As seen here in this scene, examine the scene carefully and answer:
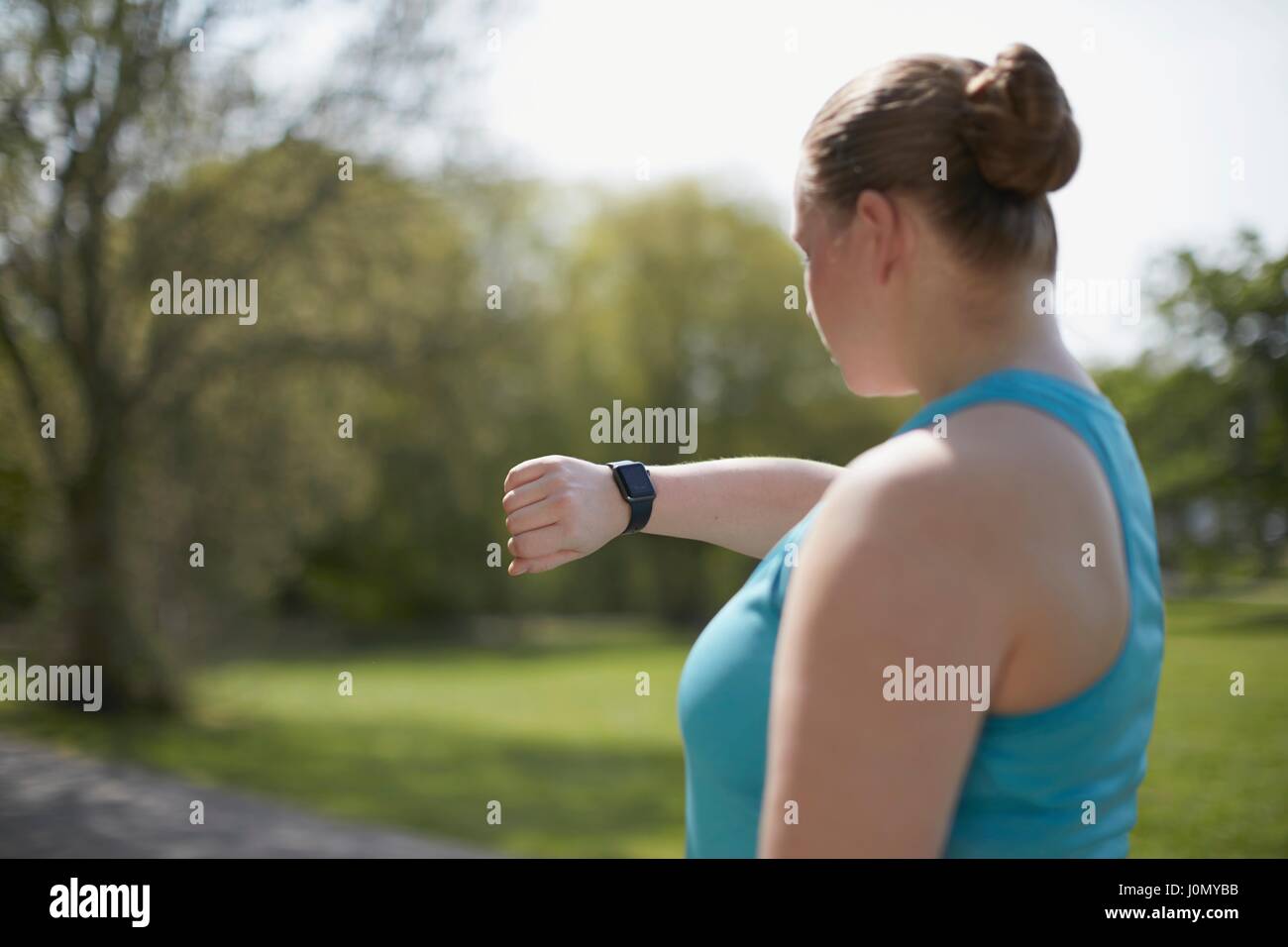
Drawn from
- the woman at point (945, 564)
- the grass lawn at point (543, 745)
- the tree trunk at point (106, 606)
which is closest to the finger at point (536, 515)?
the woman at point (945, 564)

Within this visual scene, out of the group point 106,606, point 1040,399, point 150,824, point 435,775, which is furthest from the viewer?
point 106,606

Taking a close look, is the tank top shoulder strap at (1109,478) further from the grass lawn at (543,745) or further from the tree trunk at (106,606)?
the tree trunk at (106,606)

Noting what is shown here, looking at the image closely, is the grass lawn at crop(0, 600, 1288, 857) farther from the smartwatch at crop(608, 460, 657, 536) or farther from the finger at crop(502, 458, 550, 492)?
the finger at crop(502, 458, 550, 492)

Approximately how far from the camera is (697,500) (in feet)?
5.95

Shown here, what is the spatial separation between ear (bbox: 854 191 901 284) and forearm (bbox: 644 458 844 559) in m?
0.58

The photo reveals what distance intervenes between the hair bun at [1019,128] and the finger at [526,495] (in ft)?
2.48

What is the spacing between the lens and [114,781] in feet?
38.0

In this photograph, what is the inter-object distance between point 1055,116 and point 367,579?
34764mm

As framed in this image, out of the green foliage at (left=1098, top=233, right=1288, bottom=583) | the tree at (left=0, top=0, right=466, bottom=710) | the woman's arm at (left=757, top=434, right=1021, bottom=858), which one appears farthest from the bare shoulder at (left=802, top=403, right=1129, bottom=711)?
the tree at (left=0, top=0, right=466, bottom=710)

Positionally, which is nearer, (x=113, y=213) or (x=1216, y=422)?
(x=1216, y=422)

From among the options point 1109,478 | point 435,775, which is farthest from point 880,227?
point 435,775

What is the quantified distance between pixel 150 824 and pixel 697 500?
9.43 metres

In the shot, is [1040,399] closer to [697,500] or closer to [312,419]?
[697,500]

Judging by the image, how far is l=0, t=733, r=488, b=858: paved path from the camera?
8.66 m
